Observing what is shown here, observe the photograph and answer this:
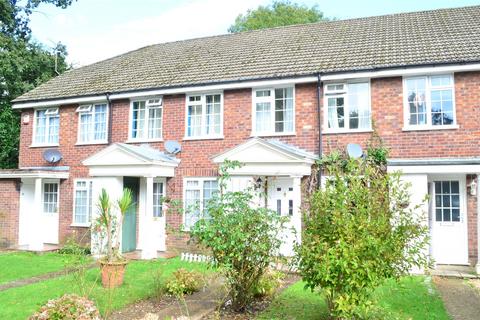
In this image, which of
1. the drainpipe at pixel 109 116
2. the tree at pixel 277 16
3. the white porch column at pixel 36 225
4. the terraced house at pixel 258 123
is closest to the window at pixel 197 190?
the terraced house at pixel 258 123

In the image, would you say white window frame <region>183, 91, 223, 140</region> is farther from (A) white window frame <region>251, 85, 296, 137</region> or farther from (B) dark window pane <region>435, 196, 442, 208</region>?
(B) dark window pane <region>435, 196, 442, 208</region>

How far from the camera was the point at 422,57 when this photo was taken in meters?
12.3

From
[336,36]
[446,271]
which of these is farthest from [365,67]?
[446,271]

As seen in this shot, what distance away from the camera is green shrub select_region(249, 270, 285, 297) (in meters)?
8.09

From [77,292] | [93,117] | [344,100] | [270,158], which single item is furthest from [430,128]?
[93,117]

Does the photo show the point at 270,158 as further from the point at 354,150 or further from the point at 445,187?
the point at 445,187

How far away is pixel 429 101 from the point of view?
1225 cm

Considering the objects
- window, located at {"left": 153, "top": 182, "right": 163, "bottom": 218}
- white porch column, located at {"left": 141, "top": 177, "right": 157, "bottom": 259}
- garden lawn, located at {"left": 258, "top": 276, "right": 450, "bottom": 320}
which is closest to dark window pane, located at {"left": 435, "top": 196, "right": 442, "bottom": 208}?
garden lawn, located at {"left": 258, "top": 276, "right": 450, "bottom": 320}

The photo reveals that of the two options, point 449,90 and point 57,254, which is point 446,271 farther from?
point 57,254

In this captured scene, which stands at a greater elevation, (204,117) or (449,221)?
(204,117)

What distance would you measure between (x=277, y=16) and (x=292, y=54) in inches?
761

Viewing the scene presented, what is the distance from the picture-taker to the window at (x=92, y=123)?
16.2 m

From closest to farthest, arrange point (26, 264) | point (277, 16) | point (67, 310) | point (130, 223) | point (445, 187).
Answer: point (67, 310)
point (445, 187)
point (26, 264)
point (130, 223)
point (277, 16)

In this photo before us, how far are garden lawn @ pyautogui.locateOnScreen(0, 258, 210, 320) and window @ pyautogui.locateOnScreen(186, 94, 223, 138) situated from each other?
513cm
